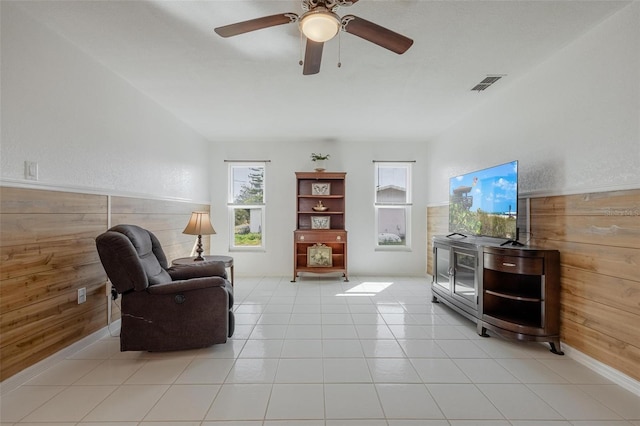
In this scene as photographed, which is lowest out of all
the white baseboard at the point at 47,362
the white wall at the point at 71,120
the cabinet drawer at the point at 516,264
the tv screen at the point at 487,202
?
the white baseboard at the point at 47,362

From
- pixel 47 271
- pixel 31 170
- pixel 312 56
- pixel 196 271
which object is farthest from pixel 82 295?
pixel 312 56

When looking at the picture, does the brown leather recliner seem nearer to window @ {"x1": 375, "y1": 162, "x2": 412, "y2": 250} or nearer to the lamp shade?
the lamp shade

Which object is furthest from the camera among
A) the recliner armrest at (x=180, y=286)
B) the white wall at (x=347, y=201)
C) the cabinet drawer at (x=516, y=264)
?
the white wall at (x=347, y=201)

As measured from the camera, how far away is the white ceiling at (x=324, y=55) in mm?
1931

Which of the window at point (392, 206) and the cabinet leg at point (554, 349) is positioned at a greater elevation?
the window at point (392, 206)

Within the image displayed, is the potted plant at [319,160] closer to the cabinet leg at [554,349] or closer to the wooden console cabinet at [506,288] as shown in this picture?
the wooden console cabinet at [506,288]

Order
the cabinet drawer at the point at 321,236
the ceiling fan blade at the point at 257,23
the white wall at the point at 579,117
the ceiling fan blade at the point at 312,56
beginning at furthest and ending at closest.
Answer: the cabinet drawer at the point at 321,236 < the white wall at the point at 579,117 < the ceiling fan blade at the point at 312,56 < the ceiling fan blade at the point at 257,23

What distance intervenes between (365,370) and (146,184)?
3.07 meters

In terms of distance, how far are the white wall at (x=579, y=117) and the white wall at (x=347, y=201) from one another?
208 cm

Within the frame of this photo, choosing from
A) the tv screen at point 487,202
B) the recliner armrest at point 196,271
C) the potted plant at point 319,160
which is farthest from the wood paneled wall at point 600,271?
the potted plant at point 319,160

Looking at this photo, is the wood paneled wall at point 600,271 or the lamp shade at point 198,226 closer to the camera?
the wood paneled wall at point 600,271

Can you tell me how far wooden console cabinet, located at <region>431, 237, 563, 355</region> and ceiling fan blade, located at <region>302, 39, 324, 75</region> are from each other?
2.19m

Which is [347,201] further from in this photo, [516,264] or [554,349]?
[554,349]

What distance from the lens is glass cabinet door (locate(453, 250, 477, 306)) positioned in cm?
285
